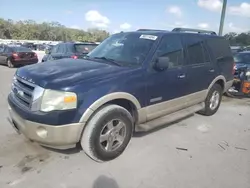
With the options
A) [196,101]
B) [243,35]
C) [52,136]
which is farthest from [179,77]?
[243,35]

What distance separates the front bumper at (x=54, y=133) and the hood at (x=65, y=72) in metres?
0.51

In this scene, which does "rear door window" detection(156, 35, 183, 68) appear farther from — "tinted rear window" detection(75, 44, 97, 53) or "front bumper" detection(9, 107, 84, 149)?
"tinted rear window" detection(75, 44, 97, 53)

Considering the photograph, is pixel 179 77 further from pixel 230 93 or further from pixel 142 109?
pixel 230 93

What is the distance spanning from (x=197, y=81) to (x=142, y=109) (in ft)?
5.51

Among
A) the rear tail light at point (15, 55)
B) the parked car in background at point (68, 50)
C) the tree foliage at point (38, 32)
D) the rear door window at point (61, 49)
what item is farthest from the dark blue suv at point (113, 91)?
the tree foliage at point (38, 32)

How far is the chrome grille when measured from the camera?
3.34 meters

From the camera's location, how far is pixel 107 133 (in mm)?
3621

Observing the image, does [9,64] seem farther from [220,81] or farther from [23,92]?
[23,92]

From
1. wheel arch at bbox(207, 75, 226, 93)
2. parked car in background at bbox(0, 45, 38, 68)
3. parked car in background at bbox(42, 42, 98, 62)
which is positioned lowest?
parked car in background at bbox(0, 45, 38, 68)

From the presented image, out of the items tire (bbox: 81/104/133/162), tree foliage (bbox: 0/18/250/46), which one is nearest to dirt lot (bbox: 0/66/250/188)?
tire (bbox: 81/104/133/162)

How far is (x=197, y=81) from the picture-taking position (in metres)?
5.10

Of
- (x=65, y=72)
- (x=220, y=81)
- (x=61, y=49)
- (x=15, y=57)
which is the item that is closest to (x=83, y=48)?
(x=61, y=49)

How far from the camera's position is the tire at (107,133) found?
3400 mm

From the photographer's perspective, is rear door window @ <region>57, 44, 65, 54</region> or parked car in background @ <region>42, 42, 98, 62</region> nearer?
parked car in background @ <region>42, 42, 98, 62</region>
